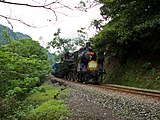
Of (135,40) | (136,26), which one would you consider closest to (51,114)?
(136,26)

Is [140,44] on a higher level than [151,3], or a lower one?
lower

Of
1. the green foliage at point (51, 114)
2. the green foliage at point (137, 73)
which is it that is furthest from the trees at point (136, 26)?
the green foliage at point (51, 114)

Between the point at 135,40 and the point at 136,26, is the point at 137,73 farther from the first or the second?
the point at 136,26

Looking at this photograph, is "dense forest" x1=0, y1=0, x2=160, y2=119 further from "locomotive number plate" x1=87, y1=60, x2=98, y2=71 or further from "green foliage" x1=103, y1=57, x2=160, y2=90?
"locomotive number plate" x1=87, y1=60, x2=98, y2=71

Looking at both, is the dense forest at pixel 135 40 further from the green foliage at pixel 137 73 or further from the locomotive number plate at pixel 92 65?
the locomotive number plate at pixel 92 65

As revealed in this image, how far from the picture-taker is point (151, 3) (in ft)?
44.4

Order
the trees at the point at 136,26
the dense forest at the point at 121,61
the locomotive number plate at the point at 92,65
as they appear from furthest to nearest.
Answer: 1. the locomotive number plate at the point at 92,65
2. the trees at the point at 136,26
3. the dense forest at the point at 121,61

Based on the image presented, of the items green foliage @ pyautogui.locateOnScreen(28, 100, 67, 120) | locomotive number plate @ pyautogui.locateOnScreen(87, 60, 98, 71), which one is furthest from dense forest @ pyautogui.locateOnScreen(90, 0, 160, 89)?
green foliage @ pyautogui.locateOnScreen(28, 100, 67, 120)

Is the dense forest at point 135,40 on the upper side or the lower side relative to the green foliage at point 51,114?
upper

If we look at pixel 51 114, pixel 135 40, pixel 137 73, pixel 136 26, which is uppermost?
pixel 136 26

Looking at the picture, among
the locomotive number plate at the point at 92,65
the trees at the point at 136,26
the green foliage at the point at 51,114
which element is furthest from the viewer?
the locomotive number plate at the point at 92,65

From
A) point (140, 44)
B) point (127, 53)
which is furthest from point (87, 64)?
point (140, 44)

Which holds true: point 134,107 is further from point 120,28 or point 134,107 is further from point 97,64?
point 97,64

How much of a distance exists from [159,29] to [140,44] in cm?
345
